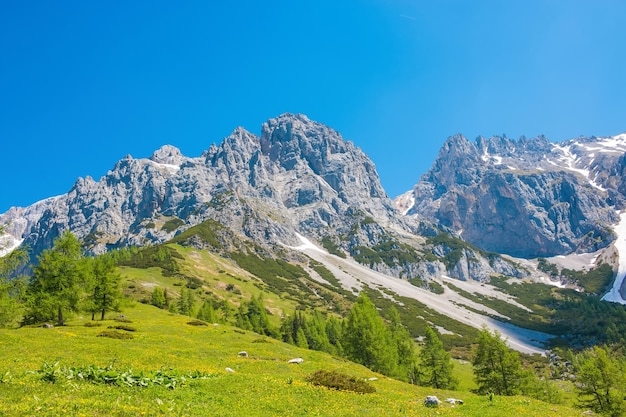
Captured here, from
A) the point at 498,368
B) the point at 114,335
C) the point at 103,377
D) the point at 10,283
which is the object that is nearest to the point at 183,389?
the point at 103,377

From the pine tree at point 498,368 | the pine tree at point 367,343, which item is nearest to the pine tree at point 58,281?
the pine tree at point 367,343

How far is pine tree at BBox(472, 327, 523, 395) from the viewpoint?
169 ft

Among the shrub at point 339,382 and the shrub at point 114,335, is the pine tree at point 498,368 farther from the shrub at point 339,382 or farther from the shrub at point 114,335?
the shrub at point 114,335

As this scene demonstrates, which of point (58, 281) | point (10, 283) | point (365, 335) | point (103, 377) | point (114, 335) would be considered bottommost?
point (114, 335)

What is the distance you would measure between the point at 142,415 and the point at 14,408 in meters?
3.93

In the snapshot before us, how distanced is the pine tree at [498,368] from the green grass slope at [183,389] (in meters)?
25.9

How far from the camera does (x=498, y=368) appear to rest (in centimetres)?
5206

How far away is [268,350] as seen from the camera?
139 ft

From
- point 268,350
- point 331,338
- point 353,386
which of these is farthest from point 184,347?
point 331,338

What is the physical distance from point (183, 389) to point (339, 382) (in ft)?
33.6

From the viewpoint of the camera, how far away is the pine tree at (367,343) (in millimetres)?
61781

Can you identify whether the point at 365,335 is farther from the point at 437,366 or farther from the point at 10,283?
the point at 10,283

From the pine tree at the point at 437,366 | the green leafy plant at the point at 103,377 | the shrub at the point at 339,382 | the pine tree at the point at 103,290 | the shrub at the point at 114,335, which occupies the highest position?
the pine tree at the point at 103,290

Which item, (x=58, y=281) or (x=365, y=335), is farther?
(x=365, y=335)
